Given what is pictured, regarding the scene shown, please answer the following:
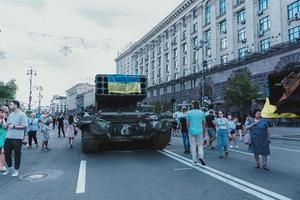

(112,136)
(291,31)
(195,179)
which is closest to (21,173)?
(112,136)

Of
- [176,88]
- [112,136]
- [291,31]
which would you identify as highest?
[291,31]

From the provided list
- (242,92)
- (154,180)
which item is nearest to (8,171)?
(154,180)

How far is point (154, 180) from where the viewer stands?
690 centimetres

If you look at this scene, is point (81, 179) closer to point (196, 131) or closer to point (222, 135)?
point (196, 131)

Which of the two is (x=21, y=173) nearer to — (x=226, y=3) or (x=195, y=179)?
(x=195, y=179)

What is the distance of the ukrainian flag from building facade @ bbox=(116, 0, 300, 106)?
2104cm

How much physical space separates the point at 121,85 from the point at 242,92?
19368 mm

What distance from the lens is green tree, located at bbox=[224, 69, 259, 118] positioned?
98.0 feet

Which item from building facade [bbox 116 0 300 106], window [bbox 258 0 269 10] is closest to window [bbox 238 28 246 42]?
building facade [bbox 116 0 300 106]

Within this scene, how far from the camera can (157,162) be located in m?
9.34

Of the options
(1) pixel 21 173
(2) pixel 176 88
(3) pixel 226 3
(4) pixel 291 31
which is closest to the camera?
(1) pixel 21 173

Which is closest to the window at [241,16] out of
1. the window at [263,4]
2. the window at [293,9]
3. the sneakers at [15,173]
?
the window at [263,4]

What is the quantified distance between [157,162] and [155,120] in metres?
2.32

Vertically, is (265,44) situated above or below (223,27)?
below
